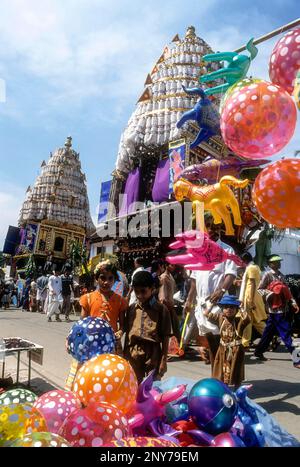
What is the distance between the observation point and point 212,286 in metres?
4.66

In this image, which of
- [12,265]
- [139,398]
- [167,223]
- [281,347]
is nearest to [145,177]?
[167,223]

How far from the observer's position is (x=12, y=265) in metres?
55.5

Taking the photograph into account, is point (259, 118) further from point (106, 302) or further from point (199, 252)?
point (106, 302)

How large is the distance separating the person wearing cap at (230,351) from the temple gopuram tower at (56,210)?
46495 millimetres

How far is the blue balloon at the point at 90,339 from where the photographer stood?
→ 2.93 metres

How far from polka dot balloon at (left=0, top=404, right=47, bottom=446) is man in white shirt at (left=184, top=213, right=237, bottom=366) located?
2658mm

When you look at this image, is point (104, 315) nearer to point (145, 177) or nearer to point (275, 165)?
point (275, 165)

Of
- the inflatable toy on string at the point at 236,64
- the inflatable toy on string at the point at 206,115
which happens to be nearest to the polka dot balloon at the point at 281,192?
the inflatable toy on string at the point at 236,64

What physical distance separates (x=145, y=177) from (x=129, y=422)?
2337 centimetres

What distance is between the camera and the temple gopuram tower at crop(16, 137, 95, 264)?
51.7 m

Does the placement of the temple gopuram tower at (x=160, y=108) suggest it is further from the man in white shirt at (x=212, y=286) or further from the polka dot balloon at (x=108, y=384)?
the polka dot balloon at (x=108, y=384)

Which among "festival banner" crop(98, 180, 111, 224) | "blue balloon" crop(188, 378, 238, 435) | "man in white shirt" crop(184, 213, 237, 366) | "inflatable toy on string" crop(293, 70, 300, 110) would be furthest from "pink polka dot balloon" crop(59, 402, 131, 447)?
"festival banner" crop(98, 180, 111, 224)

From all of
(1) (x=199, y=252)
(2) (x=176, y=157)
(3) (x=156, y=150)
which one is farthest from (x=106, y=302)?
(3) (x=156, y=150)

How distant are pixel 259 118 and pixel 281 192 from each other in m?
0.62
